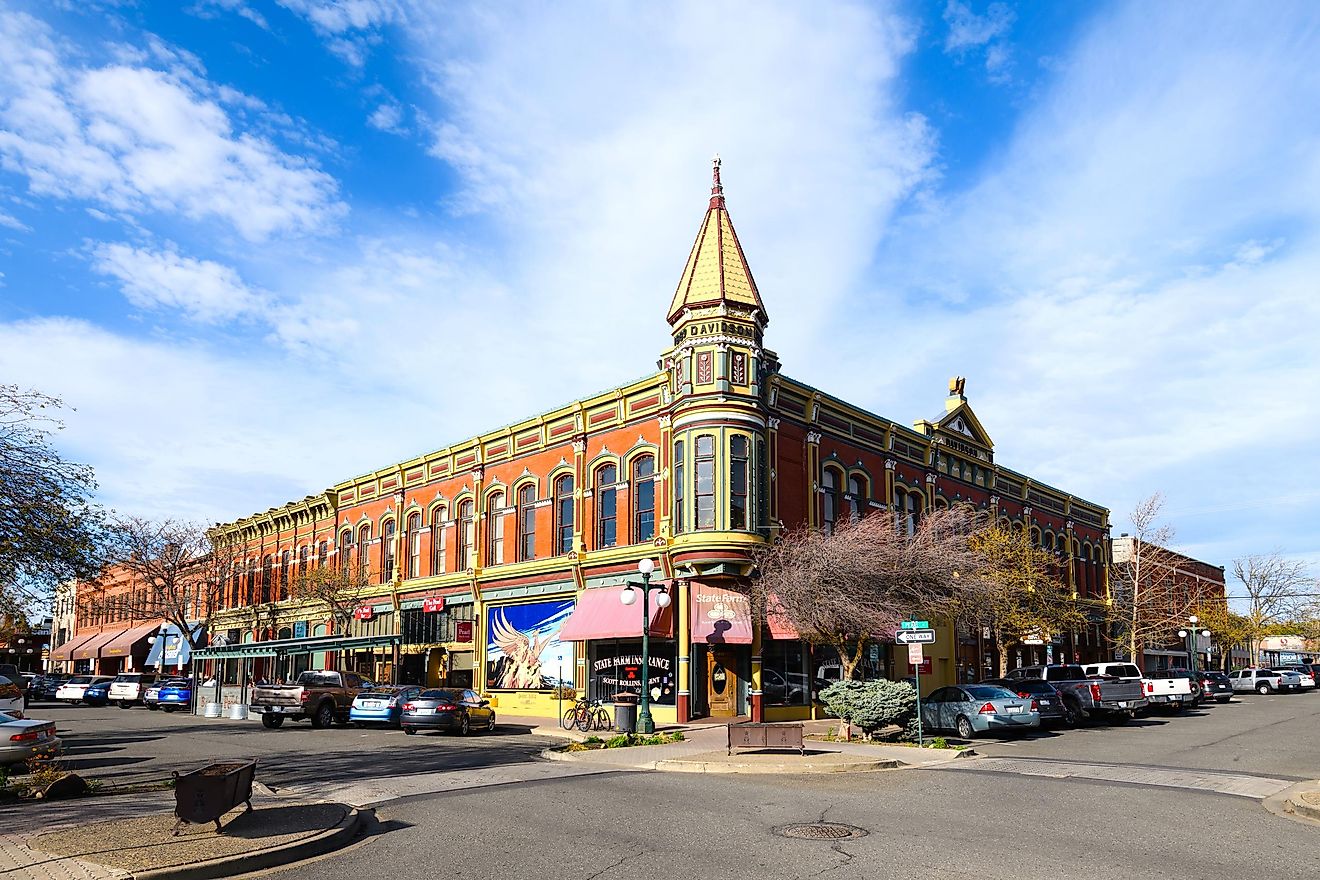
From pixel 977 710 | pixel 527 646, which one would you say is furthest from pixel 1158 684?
pixel 527 646

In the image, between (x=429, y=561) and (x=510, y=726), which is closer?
(x=510, y=726)

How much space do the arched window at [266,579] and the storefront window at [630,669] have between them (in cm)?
2936

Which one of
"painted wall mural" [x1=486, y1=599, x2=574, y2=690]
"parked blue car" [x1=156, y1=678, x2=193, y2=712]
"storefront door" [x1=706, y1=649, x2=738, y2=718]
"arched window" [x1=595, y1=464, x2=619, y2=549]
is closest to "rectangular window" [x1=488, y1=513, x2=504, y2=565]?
"painted wall mural" [x1=486, y1=599, x2=574, y2=690]

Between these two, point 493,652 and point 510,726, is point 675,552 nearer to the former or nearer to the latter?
point 510,726

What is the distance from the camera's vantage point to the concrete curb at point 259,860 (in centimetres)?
903

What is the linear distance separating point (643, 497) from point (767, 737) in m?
14.8

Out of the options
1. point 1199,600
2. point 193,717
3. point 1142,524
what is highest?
point 1142,524

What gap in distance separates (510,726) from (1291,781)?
21.4 meters

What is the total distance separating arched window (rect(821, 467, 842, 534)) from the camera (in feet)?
114

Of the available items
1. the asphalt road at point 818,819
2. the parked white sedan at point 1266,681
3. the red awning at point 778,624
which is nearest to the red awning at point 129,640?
the asphalt road at point 818,819

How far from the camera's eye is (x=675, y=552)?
3098cm

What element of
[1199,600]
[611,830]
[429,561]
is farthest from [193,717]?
[1199,600]

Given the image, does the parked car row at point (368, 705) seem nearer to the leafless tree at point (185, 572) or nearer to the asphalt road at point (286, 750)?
the asphalt road at point (286, 750)

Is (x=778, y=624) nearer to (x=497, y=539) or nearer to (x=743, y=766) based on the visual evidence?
(x=743, y=766)
